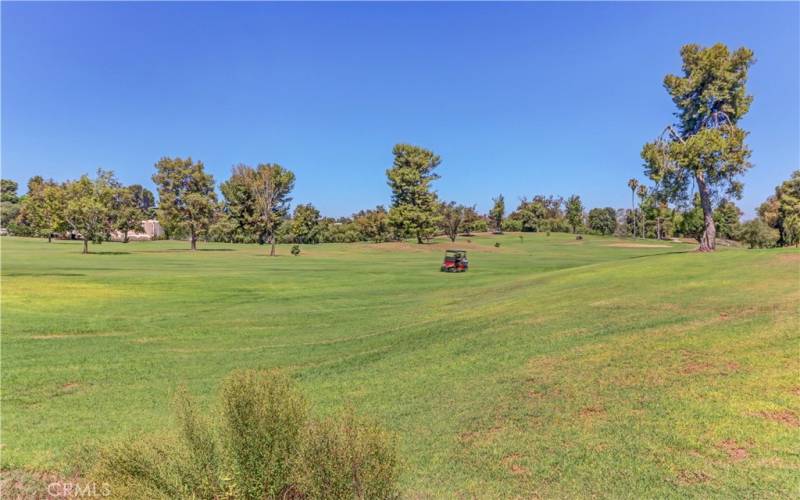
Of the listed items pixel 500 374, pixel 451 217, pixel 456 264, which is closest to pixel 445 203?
pixel 451 217

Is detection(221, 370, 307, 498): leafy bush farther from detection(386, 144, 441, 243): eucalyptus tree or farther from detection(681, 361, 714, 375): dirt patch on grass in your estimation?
detection(386, 144, 441, 243): eucalyptus tree

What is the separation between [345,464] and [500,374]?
248 inches

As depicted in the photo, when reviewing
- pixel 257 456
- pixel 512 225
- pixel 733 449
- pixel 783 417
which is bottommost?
pixel 733 449

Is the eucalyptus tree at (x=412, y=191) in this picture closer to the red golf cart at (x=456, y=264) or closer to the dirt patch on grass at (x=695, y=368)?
the red golf cart at (x=456, y=264)

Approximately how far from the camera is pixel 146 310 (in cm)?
1862

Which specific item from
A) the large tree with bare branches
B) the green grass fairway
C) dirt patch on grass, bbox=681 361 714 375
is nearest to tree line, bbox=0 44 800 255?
the large tree with bare branches

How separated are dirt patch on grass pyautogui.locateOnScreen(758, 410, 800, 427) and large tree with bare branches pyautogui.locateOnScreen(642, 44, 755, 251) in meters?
29.9

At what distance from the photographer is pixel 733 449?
18.5 ft

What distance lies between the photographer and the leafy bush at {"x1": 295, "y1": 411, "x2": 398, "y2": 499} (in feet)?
12.5

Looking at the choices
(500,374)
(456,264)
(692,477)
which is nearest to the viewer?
(692,477)

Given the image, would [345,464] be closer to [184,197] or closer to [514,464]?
[514,464]

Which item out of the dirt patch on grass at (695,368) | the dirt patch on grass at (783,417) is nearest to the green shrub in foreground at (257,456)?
the dirt patch on grass at (783,417)

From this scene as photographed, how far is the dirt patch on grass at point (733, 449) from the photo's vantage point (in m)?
5.46

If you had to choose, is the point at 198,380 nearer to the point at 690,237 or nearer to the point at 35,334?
the point at 35,334
